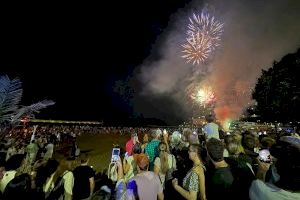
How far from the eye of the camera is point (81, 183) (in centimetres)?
620

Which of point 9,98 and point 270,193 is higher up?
point 9,98

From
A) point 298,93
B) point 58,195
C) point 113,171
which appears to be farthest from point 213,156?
point 298,93

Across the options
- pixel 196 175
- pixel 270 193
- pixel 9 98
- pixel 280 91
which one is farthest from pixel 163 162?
pixel 280 91

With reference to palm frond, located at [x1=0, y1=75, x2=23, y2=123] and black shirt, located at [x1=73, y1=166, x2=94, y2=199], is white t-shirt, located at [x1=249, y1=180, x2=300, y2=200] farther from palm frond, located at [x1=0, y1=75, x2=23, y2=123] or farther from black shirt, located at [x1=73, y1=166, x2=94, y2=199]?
palm frond, located at [x1=0, y1=75, x2=23, y2=123]

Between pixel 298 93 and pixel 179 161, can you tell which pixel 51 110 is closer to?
pixel 298 93

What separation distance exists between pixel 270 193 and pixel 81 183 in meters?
5.15

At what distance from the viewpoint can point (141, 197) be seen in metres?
3.95

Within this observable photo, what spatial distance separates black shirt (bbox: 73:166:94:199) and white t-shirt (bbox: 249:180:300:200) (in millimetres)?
4970

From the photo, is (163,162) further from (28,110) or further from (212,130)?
(28,110)

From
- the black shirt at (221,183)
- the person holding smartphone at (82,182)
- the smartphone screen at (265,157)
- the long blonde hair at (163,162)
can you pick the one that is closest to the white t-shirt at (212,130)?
the long blonde hair at (163,162)

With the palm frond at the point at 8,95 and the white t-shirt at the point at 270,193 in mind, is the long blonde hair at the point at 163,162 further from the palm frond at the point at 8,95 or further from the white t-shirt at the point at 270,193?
the white t-shirt at the point at 270,193

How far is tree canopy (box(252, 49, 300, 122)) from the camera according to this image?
107ft

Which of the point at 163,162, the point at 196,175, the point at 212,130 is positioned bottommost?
the point at 196,175

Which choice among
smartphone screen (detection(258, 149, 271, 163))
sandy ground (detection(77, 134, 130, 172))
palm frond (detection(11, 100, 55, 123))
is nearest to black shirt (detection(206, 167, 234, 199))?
smartphone screen (detection(258, 149, 271, 163))
